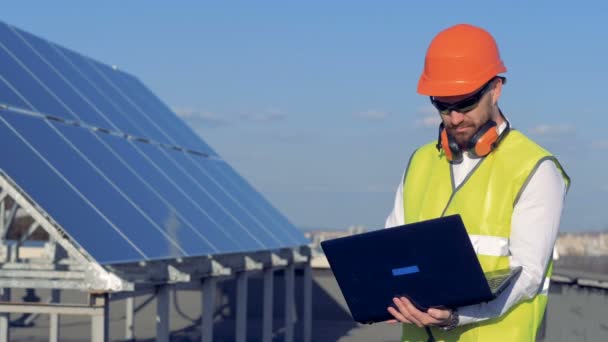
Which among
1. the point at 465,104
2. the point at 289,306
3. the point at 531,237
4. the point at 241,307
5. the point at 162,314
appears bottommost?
the point at 289,306

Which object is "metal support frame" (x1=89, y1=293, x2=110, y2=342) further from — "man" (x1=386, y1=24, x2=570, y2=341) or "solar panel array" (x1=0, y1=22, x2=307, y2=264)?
"man" (x1=386, y1=24, x2=570, y2=341)

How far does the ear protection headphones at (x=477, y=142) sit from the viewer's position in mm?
3537

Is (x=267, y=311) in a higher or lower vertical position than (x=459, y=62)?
lower

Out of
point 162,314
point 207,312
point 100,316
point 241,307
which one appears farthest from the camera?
point 241,307

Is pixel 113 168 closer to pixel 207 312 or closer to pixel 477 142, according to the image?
pixel 207 312

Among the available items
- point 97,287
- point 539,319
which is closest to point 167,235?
point 97,287

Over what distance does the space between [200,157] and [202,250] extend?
577 centimetres

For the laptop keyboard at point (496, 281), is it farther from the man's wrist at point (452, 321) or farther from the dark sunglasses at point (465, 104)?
the dark sunglasses at point (465, 104)

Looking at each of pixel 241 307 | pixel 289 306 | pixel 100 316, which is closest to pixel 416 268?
pixel 100 316

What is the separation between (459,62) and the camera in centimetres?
346

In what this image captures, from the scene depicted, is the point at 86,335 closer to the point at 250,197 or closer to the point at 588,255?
the point at 250,197

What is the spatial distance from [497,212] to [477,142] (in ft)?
0.74

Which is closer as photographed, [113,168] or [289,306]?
[113,168]

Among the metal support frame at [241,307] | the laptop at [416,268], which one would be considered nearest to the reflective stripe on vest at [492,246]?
the laptop at [416,268]
